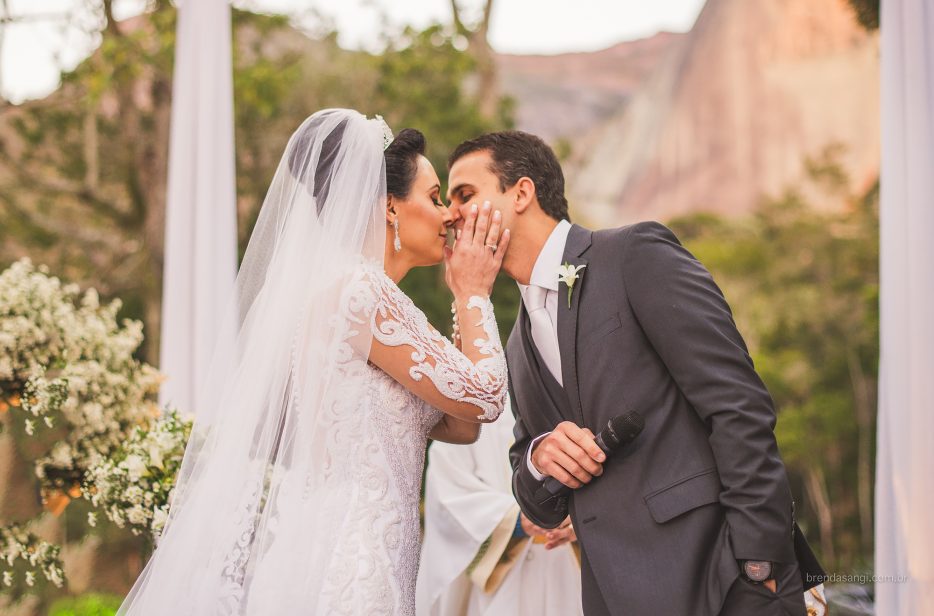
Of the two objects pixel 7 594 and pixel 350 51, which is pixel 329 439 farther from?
pixel 350 51

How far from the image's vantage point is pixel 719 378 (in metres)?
2.21

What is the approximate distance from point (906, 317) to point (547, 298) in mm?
1608

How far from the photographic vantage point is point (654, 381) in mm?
2379

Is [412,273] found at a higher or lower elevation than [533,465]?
lower

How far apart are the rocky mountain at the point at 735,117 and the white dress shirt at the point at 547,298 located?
21244 millimetres

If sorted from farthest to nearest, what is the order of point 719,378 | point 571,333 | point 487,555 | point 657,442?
point 487,555 → point 571,333 → point 657,442 → point 719,378

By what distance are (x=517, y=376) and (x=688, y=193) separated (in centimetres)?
2640

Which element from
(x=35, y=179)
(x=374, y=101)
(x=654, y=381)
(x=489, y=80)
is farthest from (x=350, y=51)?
(x=654, y=381)

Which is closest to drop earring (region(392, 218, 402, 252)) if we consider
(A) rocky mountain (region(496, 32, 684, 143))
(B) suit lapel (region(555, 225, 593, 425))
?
(B) suit lapel (region(555, 225, 593, 425))

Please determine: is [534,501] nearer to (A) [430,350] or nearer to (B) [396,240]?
(A) [430,350]

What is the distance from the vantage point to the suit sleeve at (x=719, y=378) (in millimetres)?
2129

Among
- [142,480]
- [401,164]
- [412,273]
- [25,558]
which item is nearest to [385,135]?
[401,164]

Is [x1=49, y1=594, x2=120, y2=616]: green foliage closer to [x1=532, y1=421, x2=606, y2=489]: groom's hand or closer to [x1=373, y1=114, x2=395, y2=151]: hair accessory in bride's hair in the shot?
[x1=532, y1=421, x2=606, y2=489]: groom's hand

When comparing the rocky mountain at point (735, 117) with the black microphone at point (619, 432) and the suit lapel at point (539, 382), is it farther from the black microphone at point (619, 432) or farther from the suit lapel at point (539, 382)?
the black microphone at point (619, 432)
